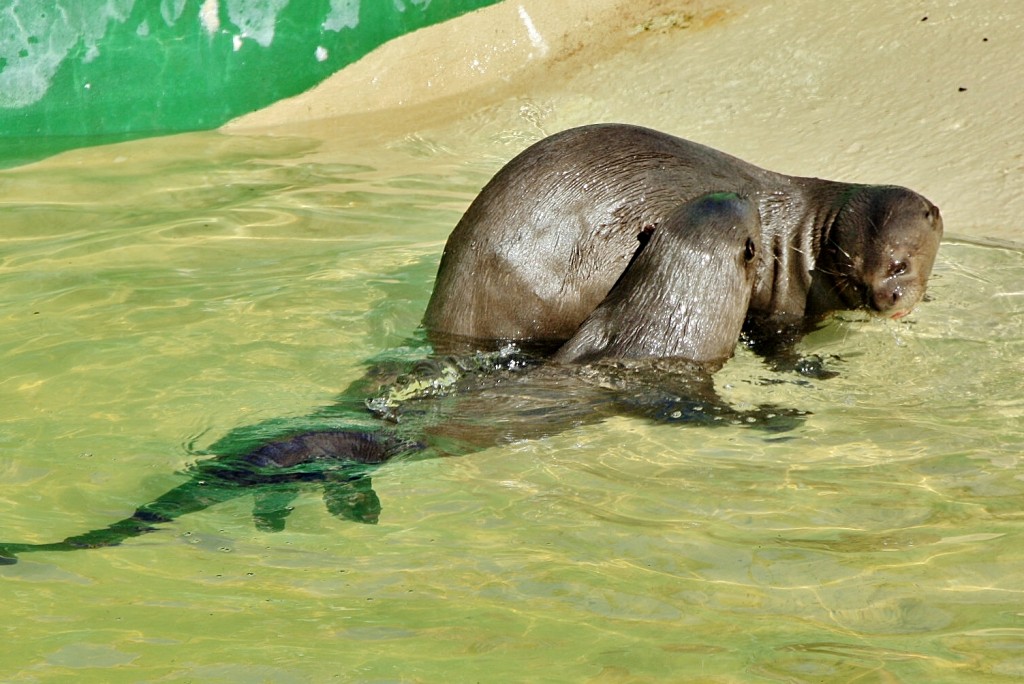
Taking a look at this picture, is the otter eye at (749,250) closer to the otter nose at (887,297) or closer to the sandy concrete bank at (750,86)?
the otter nose at (887,297)

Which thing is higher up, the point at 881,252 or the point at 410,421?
the point at 881,252

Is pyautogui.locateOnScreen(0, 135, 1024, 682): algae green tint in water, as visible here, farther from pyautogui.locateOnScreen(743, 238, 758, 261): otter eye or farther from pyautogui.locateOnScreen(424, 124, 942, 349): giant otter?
pyautogui.locateOnScreen(743, 238, 758, 261): otter eye

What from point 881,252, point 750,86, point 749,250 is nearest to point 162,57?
point 750,86

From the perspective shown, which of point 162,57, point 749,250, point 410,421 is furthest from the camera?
point 162,57

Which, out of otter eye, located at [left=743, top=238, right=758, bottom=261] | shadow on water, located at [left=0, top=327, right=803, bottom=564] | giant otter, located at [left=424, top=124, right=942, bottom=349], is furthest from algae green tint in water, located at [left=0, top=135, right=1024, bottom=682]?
otter eye, located at [left=743, top=238, right=758, bottom=261]

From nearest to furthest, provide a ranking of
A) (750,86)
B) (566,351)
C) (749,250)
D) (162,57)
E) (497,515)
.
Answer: (497,515)
(566,351)
(749,250)
(750,86)
(162,57)

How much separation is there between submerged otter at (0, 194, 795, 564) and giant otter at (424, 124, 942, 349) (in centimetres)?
19

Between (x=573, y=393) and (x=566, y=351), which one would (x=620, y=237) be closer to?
(x=566, y=351)

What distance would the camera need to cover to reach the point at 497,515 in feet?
13.1

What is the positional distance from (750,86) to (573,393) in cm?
417

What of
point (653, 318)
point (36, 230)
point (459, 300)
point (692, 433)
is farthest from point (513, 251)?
point (36, 230)

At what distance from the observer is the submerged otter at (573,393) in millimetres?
4086

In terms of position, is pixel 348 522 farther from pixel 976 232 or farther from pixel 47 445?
pixel 976 232

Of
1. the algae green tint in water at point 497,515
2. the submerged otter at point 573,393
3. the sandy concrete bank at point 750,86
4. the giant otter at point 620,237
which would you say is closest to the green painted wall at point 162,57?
the sandy concrete bank at point 750,86
